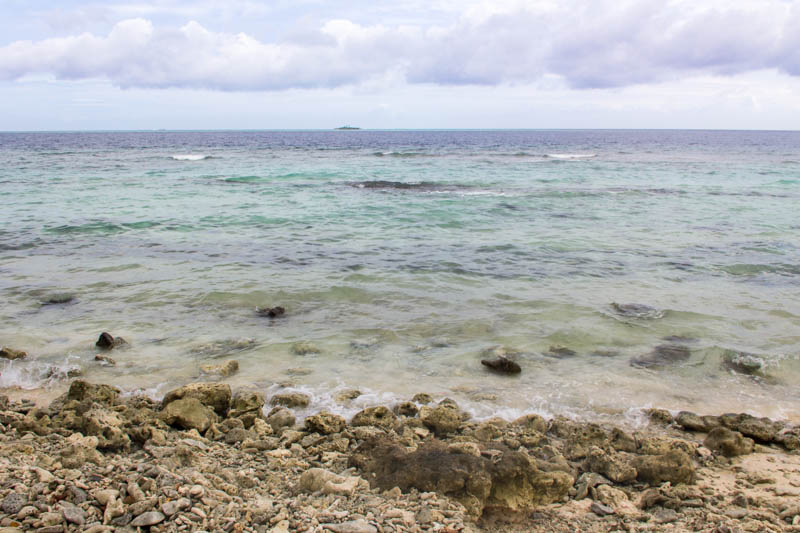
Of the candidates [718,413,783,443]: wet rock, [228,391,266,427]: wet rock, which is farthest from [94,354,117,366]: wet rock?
[718,413,783,443]: wet rock

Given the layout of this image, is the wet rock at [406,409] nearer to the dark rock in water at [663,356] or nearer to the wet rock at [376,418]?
the wet rock at [376,418]

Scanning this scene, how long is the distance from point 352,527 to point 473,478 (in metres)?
1.22

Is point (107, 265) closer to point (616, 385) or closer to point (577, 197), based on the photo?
point (616, 385)

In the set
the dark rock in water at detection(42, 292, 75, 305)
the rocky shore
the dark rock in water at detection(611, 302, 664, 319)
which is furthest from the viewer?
the dark rock in water at detection(42, 292, 75, 305)

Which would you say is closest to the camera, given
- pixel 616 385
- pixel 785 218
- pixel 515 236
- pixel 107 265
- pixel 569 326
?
pixel 616 385

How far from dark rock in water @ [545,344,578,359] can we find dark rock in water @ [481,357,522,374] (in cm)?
87

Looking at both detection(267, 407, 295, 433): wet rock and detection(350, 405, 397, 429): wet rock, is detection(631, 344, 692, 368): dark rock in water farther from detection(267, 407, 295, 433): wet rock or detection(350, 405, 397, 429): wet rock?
detection(267, 407, 295, 433): wet rock

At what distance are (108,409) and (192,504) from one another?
2.71 m

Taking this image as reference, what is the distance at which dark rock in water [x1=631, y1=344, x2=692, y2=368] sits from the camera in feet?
26.9

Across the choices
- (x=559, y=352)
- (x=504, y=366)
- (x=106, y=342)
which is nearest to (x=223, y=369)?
(x=106, y=342)

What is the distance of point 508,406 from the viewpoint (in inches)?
271

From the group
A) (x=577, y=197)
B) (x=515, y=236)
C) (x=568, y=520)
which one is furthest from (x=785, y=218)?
(x=568, y=520)

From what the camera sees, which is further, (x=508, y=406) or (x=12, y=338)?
(x=12, y=338)

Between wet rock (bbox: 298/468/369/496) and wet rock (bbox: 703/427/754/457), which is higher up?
wet rock (bbox: 298/468/369/496)
